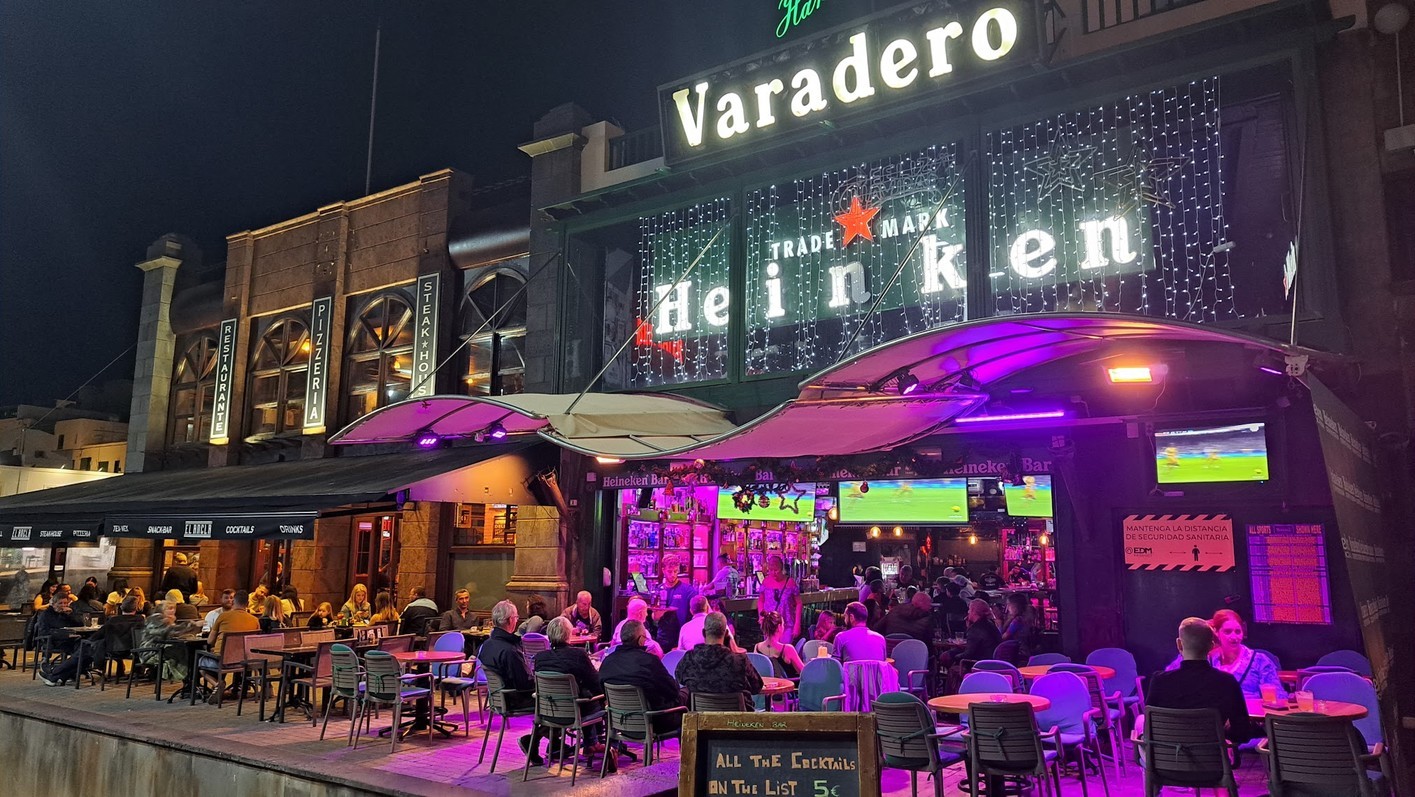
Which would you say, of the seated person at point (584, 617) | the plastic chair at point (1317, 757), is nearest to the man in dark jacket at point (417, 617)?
the seated person at point (584, 617)

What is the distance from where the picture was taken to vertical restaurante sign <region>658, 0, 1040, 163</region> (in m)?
9.60

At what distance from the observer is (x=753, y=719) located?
11.4 ft

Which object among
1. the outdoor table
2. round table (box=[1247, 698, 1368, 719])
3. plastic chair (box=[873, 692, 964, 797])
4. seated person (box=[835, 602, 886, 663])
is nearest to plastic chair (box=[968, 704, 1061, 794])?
plastic chair (box=[873, 692, 964, 797])

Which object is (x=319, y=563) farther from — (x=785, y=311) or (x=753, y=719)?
(x=753, y=719)

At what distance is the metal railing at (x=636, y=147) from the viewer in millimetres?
13312

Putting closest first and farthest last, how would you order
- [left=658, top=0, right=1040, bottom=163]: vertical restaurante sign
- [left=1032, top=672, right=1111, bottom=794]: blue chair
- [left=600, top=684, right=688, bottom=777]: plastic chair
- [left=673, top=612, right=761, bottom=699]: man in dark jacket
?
1. [left=1032, top=672, right=1111, bottom=794]: blue chair
2. [left=673, top=612, right=761, bottom=699]: man in dark jacket
3. [left=600, top=684, right=688, bottom=777]: plastic chair
4. [left=658, top=0, right=1040, bottom=163]: vertical restaurante sign

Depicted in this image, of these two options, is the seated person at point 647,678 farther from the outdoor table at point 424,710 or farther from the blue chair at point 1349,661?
the blue chair at point 1349,661

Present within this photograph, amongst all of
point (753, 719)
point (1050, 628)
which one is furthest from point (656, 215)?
point (753, 719)

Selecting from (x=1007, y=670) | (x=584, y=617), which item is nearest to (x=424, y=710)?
(x=584, y=617)

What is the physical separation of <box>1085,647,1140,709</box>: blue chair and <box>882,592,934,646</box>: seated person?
2.01 metres

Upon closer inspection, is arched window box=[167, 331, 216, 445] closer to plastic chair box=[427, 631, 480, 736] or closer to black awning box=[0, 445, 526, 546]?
black awning box=[0, 445, 526, 546]

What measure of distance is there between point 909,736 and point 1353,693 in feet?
10.2

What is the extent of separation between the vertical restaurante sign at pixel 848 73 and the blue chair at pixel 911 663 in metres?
5.84

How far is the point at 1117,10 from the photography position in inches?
372
